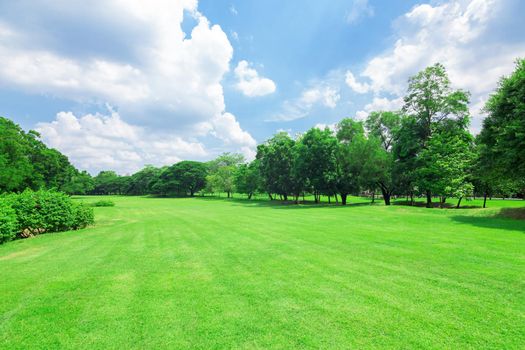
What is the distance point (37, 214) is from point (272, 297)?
57.1 ft

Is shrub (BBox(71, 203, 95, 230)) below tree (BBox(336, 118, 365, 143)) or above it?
below

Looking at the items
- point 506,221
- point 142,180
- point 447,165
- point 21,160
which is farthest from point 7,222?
point 142,180

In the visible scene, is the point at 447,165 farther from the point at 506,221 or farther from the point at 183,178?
the point at 183,178

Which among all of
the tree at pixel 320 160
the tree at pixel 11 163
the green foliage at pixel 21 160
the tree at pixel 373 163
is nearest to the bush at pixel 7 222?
the green foliage at pixel 21 160

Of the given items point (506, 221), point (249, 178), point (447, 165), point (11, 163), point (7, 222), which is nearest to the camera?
point (7, 222)

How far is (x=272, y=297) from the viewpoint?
5180 millimetres

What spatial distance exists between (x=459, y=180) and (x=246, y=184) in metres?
44.3

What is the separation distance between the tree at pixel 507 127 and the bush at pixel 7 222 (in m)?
30.1

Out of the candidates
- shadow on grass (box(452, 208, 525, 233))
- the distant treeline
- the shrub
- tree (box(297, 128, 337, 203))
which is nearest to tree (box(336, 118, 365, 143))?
the distant treeline

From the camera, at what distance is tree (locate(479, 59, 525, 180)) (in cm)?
1550

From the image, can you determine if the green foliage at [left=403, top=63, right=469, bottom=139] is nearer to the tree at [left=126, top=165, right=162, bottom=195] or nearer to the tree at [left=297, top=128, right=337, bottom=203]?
the tree at [left=297, top=128, right=337, bottom=203]

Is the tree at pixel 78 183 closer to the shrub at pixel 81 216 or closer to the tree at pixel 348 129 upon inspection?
the shrub at pixel 81 216

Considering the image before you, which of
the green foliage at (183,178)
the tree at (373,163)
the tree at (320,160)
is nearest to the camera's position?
the tree at (373,163)

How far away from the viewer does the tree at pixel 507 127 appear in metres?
15.5
